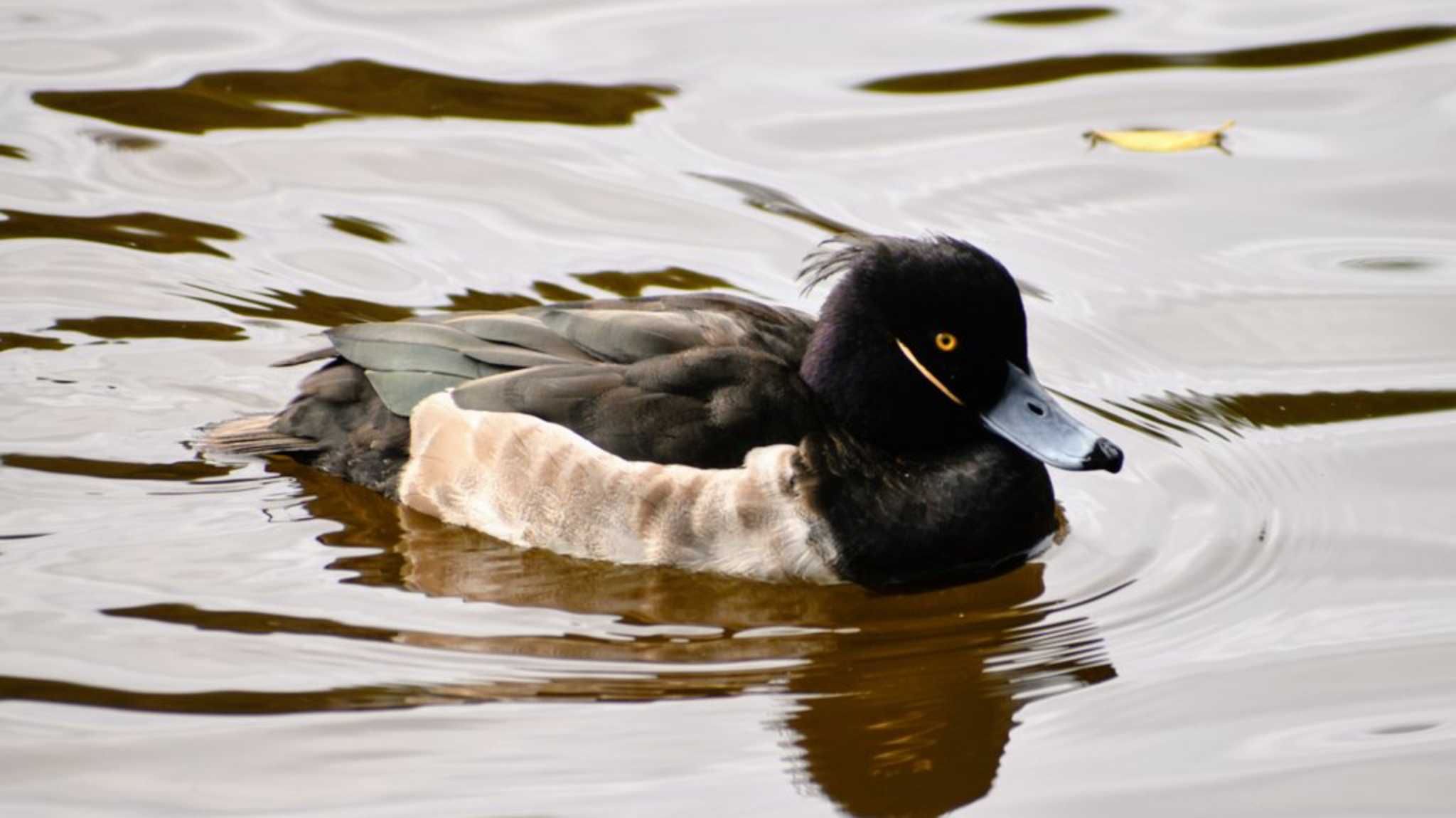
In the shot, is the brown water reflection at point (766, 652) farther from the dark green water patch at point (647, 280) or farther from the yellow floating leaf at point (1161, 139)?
the yellow floating leaf at point (1161, 139)

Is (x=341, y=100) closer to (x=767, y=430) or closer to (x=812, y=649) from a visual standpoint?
(x=767, y=430)

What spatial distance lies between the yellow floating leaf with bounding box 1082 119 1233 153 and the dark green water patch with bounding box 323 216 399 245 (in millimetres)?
3600

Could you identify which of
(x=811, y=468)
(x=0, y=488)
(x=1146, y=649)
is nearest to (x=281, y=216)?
(x=0, y=488)

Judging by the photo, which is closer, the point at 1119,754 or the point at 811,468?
the point at 1119,754

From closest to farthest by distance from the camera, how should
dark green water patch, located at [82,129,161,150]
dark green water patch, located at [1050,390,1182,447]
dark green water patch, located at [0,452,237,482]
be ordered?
dark green water patch, located at [0,452,237,482] < dark green water patch, located at [1050,390,1182,447] < dark green water patch, located at [82,129,161,150]

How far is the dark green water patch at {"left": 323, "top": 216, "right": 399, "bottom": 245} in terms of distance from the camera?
9.68 metres

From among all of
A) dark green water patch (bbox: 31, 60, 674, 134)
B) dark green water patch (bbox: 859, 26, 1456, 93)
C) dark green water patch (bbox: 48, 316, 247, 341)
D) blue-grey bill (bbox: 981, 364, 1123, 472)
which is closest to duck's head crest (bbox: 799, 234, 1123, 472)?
blue-grey bill (bbox: 981, 364, 1123, 472)

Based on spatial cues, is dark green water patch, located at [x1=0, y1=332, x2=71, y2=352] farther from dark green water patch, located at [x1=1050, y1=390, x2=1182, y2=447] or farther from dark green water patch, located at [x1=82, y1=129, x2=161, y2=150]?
dark green water patch, located at [x1=1050, y1=390, x2=1182, y2=447]

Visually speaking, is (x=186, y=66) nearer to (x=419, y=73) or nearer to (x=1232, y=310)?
(x=419, y=73)

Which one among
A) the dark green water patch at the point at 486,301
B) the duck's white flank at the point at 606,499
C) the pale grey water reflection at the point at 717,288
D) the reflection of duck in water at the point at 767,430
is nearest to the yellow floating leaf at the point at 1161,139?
the pale grey water reflection at the point at 717,288

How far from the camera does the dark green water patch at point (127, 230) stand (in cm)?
942

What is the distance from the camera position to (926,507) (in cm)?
718

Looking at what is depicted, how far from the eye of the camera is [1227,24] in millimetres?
11922

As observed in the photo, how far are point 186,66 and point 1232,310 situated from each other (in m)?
5.67
